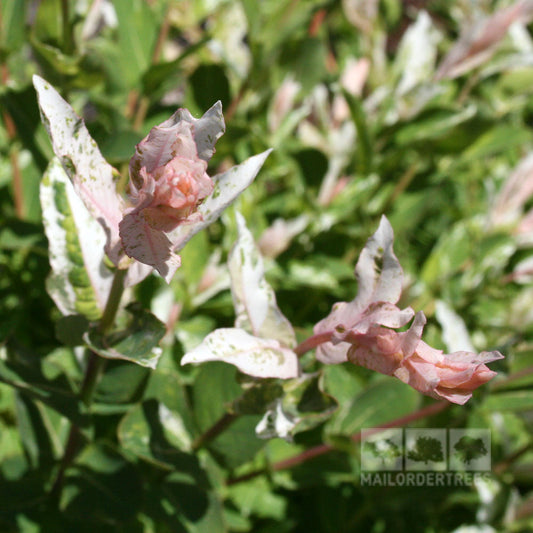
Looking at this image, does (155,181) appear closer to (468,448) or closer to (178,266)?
(178,266)

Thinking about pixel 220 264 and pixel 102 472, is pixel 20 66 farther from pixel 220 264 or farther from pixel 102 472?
pixel 102 472

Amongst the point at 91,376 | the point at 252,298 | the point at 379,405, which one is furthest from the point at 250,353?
the point at 379,405

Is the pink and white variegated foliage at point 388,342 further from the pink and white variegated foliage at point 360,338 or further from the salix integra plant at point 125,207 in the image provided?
the salix integra plant at point 125,207

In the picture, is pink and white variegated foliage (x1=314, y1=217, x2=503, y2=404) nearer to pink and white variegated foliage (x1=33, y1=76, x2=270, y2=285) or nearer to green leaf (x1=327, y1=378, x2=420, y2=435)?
pink and white variegated foliage (x1=33, y1=76, x2=270, y2=285)

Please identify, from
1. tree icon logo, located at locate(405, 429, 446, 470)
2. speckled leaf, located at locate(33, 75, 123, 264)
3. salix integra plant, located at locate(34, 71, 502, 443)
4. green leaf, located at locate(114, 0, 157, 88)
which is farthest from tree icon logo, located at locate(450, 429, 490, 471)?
green leaf, located at locate(114, 0, 157, 88)

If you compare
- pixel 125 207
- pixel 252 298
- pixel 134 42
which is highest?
pixel 134 42
